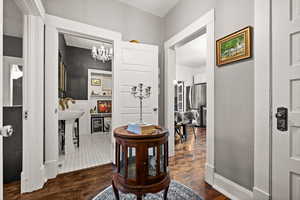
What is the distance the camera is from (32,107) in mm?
1809

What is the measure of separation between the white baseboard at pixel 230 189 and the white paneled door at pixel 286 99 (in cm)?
27

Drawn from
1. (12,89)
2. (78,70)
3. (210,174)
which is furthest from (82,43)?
(210,174)

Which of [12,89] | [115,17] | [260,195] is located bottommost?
[260,195]

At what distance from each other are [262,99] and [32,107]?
2.49 m

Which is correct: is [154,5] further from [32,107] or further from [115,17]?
[32,107]

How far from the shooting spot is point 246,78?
1527mm

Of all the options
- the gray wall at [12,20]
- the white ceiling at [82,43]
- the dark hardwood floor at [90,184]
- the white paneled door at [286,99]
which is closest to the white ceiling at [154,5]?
the gray wall at [12,20]

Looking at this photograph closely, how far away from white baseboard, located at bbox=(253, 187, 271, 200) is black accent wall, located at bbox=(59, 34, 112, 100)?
490 centimetres

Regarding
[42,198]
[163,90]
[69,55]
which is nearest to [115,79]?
[163,90]

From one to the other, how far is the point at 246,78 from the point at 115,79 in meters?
1.87

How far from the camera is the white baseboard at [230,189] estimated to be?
59.1 inches

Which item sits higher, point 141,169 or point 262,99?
point 262,99

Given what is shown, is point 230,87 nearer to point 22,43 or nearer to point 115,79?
point 115,79

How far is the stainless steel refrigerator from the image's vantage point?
6.79m
